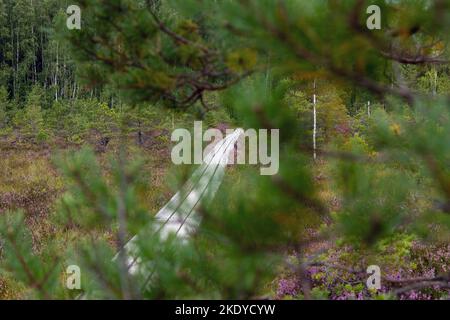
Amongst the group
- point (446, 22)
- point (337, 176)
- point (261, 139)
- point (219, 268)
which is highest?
point (446, 22)

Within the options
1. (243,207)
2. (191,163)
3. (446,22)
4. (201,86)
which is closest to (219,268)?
(243,207)

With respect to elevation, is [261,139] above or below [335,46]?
below

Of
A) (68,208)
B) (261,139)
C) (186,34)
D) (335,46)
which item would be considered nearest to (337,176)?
(261,139)

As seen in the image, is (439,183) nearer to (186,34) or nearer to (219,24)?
(219,24)

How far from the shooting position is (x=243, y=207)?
180 centimetres

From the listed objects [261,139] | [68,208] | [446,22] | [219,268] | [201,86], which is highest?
[446,22]

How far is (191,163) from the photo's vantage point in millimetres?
1823

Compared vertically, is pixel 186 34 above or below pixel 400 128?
above

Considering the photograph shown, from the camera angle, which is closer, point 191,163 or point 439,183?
point 191,163

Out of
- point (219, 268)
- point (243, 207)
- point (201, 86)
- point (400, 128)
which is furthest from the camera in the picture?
point (201, 86)

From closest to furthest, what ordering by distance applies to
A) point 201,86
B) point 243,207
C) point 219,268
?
point 243,207, point 219,268, point 201,86

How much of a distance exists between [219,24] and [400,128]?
3.36 ft

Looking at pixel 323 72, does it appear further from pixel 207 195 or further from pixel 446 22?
Answer: pixel 207 195

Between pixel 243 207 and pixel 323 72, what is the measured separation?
690mm
